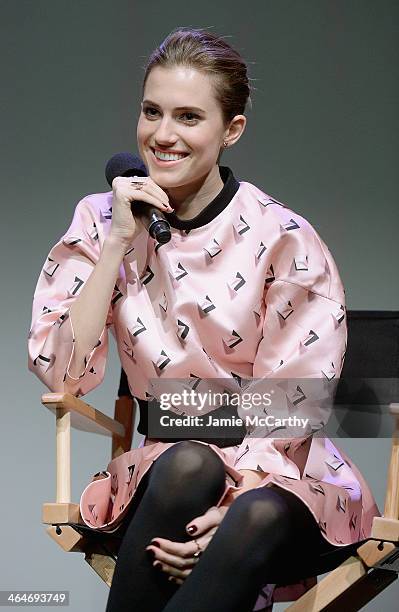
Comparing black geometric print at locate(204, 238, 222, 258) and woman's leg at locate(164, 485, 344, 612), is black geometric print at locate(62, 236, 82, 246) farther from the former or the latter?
woman's leg at locate(164, 485, 344, 612)

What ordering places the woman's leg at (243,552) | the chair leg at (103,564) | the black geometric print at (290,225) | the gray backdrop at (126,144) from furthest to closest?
the gray backdrop at (126,144), the black geometric print at (290,225), the chair leg at (103,564), the woman's leg at (243,552)

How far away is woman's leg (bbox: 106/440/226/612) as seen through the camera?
1504 mm

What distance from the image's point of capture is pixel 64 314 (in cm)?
170

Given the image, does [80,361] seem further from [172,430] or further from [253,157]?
[253,157]

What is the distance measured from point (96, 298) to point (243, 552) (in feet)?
1.39

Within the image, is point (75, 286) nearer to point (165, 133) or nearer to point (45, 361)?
point (45, 361)

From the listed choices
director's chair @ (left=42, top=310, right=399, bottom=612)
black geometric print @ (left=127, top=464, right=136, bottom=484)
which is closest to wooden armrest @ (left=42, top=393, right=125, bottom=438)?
director's chair @ (left=42, top=310, right=399, bottom=612)

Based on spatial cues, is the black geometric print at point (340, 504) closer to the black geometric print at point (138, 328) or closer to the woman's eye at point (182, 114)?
the black geometric print at point (138, 328)

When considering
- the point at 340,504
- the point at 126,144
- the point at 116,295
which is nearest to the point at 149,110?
the point at 116,295

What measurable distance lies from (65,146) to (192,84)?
90 cm

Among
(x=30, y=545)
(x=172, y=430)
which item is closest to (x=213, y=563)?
(x=172, y=430)

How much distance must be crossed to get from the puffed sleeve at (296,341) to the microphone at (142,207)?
19 centimetres

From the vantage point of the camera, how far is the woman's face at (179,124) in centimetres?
170

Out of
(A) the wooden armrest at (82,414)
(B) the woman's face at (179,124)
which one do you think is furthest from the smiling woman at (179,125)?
(A) the wooden armrest at (82,414)
